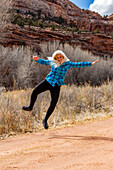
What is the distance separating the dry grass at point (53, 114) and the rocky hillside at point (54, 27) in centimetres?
1464

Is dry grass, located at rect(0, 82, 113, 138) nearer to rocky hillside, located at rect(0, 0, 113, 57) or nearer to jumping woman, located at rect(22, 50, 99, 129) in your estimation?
jumping woman, located at rect(22, 50, 99, 129)

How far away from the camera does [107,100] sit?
8.00 metres

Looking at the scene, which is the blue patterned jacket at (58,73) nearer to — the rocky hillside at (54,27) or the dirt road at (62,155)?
the dirt road at (62,155)

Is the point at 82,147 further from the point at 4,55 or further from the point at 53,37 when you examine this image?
the point at 53,37

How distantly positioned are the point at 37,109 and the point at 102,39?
35.3 metres

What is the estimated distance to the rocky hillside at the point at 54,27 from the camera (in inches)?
1038

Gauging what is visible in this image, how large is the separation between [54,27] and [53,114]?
29.8m

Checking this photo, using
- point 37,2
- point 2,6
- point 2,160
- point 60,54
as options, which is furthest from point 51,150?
point 37,2

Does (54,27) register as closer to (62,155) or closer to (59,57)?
(59,57)

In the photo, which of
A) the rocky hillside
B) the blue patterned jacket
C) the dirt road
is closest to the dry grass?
the dirt road

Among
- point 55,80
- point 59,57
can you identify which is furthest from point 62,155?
point 59,57

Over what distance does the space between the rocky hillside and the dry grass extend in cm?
1464

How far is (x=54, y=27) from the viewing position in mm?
33062

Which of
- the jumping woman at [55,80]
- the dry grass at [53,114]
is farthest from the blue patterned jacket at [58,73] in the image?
the dry grass at [53,114]
